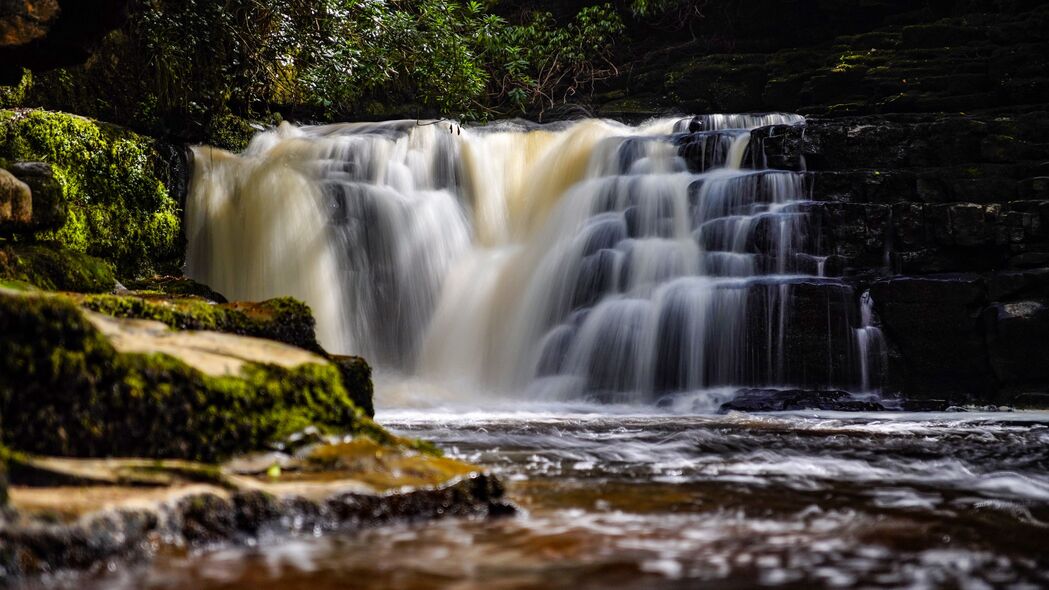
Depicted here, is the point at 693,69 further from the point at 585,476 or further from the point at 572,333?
the point at 585,476

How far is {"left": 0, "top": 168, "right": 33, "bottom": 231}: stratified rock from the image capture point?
18.6 feet

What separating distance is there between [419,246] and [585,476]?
24.7 feet

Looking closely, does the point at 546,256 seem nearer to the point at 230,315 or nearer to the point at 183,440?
the point at 230,315

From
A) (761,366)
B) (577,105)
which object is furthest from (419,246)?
(577,105)

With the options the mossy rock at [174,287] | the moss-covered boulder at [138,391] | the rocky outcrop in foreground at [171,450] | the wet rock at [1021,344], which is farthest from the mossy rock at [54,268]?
the wet rock at [1021,344]

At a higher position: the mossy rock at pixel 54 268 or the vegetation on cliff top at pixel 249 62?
the vegetation on cliff top at pixel 249 62

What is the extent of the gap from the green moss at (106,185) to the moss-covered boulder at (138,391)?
6769 millimetres

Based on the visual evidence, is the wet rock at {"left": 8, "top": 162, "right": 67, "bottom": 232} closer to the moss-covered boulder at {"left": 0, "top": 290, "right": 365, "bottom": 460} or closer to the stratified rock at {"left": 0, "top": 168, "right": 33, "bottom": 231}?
the stratified rock at {"left": 0, "top": 168, "right": 33, "bottom": 231}

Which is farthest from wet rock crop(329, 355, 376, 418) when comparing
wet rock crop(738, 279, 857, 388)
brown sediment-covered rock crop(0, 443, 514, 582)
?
wet rock crop(738, 279, 857, 388)

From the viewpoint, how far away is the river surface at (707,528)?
2125 mm

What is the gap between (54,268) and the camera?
21.0 feet

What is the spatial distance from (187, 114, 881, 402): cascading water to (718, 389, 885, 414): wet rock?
39cm

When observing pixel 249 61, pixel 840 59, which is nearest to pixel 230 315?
pixel 249 61

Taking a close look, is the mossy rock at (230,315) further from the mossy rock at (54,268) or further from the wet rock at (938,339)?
the wet rock at (938,339)
